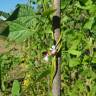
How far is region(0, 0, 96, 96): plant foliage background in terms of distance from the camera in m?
0.82

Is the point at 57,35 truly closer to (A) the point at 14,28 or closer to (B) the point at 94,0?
(A) the point at 14,28

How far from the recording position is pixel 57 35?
841 millimetres

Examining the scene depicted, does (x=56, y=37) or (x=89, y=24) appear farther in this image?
(x=89, y=24)

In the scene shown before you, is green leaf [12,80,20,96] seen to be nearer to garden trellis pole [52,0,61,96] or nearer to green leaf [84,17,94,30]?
garden trellis pole [52,0,61,96]

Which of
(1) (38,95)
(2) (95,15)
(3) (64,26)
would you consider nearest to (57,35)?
(2) (95,15)

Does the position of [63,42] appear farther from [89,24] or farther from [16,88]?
[89,24]

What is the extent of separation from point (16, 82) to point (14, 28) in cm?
40

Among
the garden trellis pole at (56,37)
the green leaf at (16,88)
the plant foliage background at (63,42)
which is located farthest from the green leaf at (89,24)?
the garden trellis pole at (56,37)

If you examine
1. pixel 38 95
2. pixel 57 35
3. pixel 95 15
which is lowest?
pixel 38 95

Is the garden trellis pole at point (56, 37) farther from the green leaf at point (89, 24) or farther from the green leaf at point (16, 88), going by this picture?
the green leaf at point (89, 24)

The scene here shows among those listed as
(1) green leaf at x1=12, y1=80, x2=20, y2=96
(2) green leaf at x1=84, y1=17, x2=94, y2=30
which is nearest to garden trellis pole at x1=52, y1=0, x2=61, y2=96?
(1) green leaf at x1=12, y1=80, x2=20, y2=96

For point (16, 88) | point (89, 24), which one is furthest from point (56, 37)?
point (89, 24)

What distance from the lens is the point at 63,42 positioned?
1354mm

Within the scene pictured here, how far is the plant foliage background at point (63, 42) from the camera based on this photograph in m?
0.82
